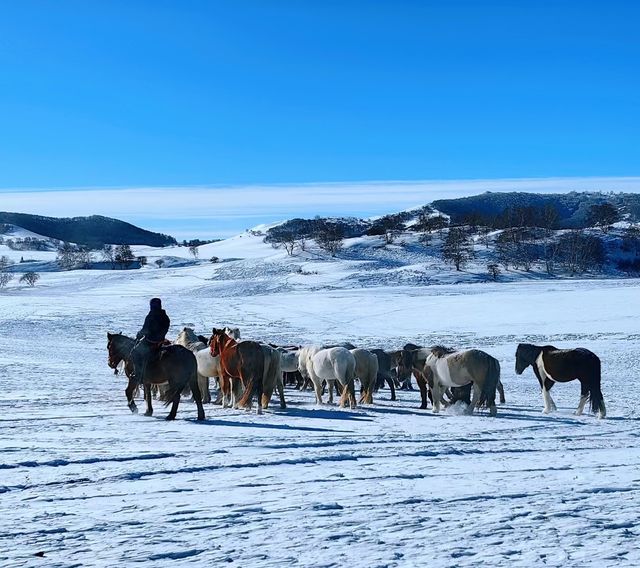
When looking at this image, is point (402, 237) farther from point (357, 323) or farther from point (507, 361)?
point (507, 361)

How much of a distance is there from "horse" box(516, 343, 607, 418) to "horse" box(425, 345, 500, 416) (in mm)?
1555

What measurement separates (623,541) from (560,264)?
94.2 m

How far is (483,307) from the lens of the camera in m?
50.8

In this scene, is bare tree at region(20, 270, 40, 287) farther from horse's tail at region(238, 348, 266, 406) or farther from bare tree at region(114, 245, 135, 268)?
horse's tail at region(238, 348, 266, 406)

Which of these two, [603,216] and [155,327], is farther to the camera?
[603,216]

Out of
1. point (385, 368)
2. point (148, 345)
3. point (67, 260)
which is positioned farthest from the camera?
point (67, 260)

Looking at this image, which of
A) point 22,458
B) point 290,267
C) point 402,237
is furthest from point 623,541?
point 402,237

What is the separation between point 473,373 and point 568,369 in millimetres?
2251

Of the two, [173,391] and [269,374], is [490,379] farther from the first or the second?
[173,391]

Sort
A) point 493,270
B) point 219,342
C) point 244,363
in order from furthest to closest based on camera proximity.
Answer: point 493,270, point 219,342, point 244,363

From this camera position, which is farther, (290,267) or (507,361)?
(290,267)

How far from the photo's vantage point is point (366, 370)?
16.6m

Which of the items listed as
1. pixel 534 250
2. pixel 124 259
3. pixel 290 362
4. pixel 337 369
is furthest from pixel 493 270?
pixel 124 259

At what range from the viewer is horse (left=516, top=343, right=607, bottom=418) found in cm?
1509
